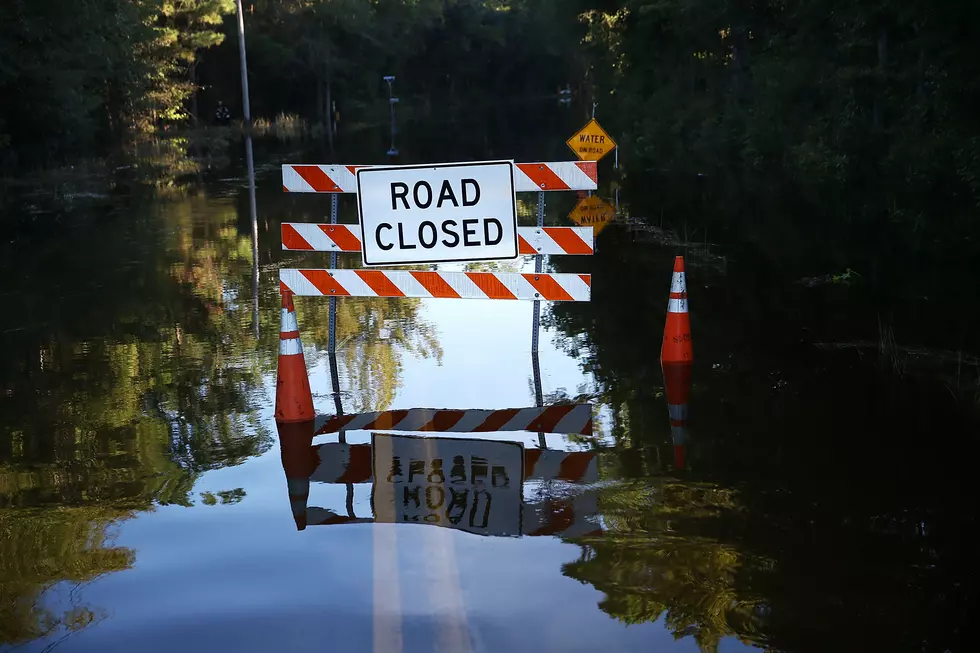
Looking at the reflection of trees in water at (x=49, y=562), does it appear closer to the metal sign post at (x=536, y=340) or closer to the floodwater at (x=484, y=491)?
the floodwater at (x=484, y=491)

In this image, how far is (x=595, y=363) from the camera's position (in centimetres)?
1050

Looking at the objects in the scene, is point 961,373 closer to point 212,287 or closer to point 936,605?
point 936,605

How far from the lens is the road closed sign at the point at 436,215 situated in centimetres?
985

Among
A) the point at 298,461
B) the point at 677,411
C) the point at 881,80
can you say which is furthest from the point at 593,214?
the point at 298,461

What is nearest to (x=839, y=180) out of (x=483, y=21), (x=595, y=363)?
(x=595, y=363)

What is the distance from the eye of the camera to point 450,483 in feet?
23.1

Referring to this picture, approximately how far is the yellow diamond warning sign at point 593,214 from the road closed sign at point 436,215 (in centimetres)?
1028

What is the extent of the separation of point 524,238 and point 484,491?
11.8 feet

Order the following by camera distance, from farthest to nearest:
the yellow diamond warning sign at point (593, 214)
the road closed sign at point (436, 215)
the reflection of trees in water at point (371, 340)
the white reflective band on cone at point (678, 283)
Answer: the yellow diamond warning sign at point (593, 214)
the white reflective band on cone at point (678, 283)
the road closed sign at point (436, 215)
the reflection of trees in water at point (371, 340)

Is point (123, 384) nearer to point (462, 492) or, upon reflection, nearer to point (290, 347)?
point (290, 347)

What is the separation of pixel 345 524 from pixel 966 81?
671 inches

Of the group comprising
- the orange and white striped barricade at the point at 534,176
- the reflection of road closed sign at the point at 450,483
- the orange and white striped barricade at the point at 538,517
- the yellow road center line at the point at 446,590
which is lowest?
the yellow road center line at the point at 446,590

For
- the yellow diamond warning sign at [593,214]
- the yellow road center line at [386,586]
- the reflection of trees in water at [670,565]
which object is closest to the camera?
the yellow road center line at [386,586]

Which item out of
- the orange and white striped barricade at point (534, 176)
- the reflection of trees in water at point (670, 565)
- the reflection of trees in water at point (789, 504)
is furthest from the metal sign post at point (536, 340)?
the reflection of trees in water at point (670, 565)
